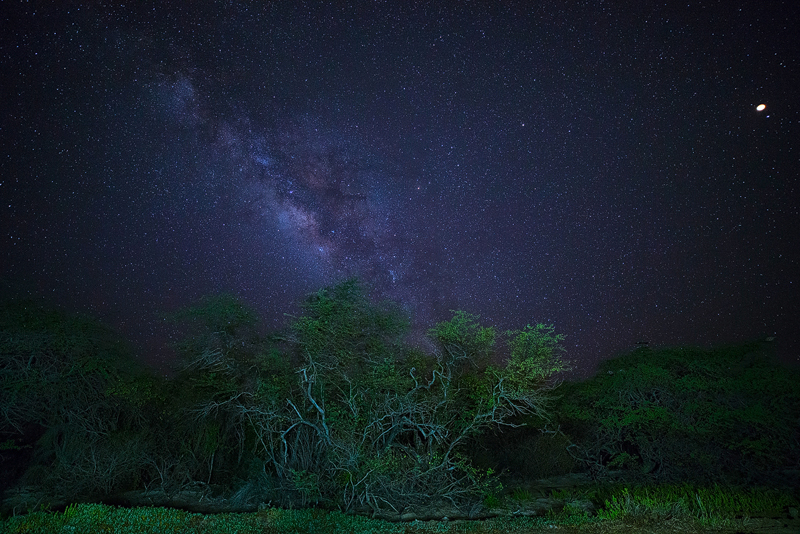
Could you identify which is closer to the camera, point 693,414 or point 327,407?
point 327,407

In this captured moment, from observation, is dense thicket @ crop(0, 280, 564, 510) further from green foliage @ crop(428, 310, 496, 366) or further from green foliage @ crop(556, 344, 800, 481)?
green foliage @ crop(556, 344, 800, 481)

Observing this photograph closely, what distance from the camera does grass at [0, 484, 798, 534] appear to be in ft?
31.7

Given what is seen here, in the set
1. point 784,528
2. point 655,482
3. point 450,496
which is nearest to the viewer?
point 784,528

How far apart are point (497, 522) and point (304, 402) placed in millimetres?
5975

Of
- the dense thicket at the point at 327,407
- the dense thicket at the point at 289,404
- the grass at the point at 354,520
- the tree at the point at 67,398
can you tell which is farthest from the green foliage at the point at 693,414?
the tree at the point at 67,398

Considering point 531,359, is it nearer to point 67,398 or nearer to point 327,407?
point 327,407

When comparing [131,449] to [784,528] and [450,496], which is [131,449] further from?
[784,528]

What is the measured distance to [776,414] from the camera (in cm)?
1432

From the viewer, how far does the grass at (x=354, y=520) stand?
31.7ft

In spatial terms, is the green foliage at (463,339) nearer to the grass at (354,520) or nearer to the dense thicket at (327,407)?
the dense thicket at (327,407)

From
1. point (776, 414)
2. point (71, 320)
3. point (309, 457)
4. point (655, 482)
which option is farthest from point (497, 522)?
point (71, 320)

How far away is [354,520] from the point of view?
34.6ft

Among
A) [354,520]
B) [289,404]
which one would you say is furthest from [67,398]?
[354,520]

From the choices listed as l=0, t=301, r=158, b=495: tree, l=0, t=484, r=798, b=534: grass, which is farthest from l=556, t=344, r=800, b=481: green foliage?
l=0, t=301, r=158, b=495: tree
